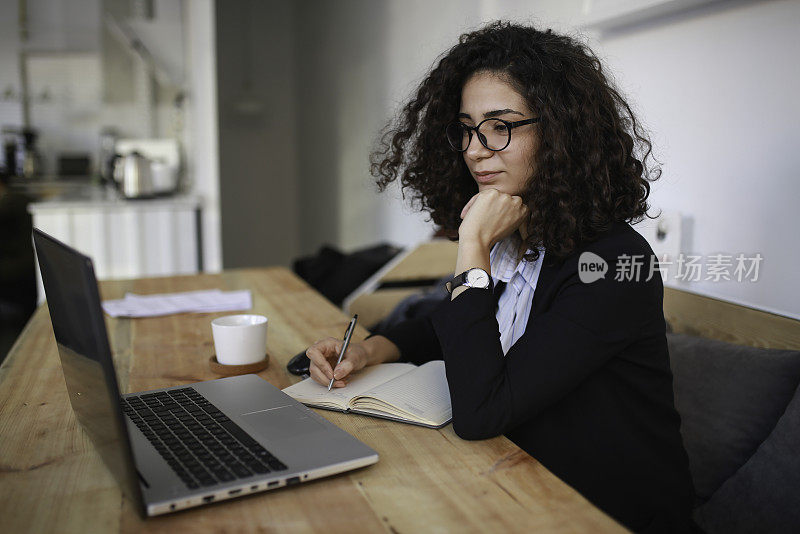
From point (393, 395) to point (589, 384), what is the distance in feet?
0.98

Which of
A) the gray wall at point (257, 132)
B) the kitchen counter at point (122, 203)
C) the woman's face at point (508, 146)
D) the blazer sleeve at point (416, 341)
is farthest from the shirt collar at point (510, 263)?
the gray wall at point (257, 132)

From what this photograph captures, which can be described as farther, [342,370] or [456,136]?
[456,136]

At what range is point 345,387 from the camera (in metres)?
1.13

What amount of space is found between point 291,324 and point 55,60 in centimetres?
415

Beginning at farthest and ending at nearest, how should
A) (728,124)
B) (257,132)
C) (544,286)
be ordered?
(257,132) < (728,124) < (544,286)

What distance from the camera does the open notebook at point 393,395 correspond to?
39.6 inches

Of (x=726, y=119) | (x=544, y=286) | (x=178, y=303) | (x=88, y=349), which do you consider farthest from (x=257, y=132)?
(x=88, y=349)

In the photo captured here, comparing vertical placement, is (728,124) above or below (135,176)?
above

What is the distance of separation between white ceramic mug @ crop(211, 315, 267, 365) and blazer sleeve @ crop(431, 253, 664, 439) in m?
0.38

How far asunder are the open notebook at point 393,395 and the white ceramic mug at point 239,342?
139 millimetres

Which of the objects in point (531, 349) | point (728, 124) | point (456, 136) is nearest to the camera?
point (531, 349)

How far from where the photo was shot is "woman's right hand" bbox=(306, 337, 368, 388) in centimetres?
→ 114

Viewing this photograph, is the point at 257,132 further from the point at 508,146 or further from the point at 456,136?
the point at 508,146

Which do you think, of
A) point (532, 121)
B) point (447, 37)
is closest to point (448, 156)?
point (532, 121)
